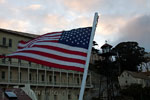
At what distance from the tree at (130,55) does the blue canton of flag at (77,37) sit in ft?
208

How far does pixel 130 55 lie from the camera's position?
232ft

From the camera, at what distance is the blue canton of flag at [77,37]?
8.77 m

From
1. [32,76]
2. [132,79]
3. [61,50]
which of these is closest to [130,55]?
[132,79]

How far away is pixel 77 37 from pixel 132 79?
5292 centimetres

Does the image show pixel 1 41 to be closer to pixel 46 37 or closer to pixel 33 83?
pixel 33 83

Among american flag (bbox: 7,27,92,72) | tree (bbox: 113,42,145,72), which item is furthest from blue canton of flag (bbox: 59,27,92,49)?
tree (bbox: 113,42,145,72)

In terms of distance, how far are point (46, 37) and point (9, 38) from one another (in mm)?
38949

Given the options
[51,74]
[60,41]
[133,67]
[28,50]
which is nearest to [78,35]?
[60,41]

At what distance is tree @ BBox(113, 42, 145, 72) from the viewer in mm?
70688

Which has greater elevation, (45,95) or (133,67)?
(133,67)

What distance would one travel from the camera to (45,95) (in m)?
46.0

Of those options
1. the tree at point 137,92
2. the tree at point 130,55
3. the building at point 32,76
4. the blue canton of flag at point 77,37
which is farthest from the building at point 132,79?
the blue canton of flag at point 77,37

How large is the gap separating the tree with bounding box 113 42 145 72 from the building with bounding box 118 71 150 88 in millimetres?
9063

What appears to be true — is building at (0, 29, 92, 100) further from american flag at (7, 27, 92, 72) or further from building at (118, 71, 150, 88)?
american flag at (7, 27, 92, 72)
